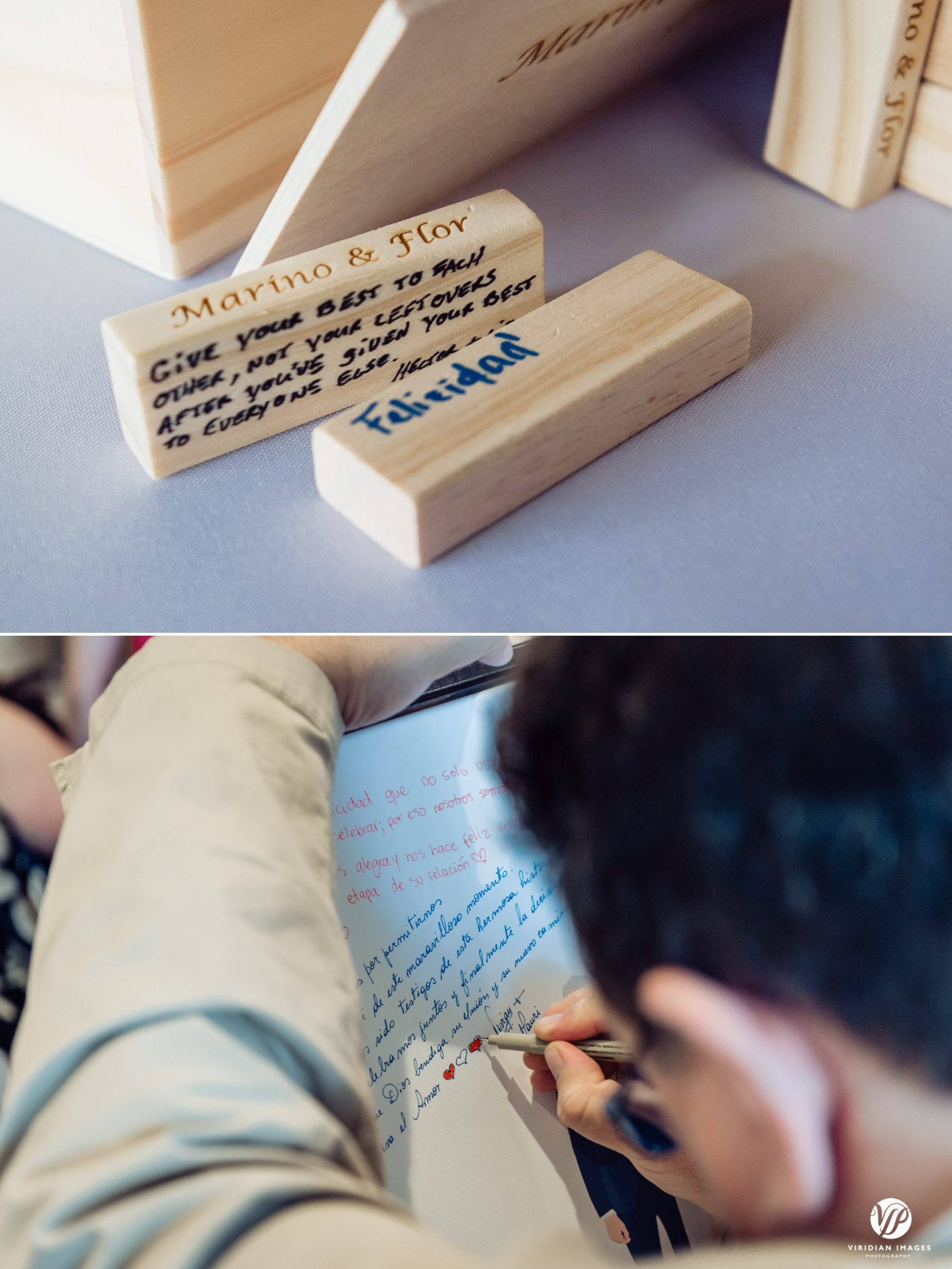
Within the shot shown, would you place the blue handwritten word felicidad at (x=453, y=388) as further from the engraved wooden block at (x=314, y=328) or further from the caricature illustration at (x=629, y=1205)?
the caricature illustration at (x=629, y=1205)

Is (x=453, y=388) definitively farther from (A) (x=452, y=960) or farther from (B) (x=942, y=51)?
(B) (x=942, y=51)

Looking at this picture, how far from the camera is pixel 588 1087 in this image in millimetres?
364

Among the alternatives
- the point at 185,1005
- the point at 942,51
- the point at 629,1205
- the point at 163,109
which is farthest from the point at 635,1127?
the point at 942,51

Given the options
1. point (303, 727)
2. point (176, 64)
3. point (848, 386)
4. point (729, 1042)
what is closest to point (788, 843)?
point (729, 1042)

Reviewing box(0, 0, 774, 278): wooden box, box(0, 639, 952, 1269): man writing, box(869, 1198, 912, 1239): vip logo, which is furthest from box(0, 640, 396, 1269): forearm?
box(0, 0, 774, 278): wooden box

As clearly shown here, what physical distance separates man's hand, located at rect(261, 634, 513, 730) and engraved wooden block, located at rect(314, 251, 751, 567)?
0.20 feet

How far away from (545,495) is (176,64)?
0.94 ft

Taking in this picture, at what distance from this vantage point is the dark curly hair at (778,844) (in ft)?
1.07

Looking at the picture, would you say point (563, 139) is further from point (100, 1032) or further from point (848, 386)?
point (100, 1032)

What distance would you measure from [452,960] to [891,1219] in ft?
0.49

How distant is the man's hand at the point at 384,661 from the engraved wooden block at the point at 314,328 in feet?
0.46

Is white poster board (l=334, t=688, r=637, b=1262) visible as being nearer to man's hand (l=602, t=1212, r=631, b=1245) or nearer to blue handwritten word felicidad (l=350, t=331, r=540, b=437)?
man's hand (l=602, t=1212, r=631, b=1245)

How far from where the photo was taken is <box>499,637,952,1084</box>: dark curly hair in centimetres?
33

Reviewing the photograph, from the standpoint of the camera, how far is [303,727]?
41 cm
